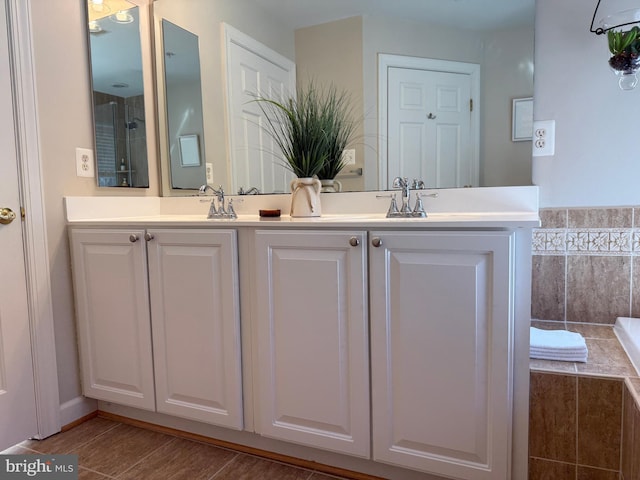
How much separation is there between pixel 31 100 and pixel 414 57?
151 cm

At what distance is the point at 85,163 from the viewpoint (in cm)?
186

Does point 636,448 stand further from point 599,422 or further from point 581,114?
point 581,114

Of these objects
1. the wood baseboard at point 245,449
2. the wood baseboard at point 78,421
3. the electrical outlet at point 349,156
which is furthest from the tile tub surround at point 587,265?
the wood baseboard at point 78,421

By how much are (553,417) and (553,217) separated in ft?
2.39

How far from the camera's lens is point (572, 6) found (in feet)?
4.96

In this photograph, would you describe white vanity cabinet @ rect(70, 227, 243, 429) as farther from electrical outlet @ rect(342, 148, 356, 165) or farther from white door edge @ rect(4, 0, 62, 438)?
electrical outlet @ rect(342, 148, 356, 165)

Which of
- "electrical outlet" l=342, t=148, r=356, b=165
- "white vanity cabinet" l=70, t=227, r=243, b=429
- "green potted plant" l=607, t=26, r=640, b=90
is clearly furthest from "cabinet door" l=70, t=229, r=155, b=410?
"green potted plant" l=607, t=26, r=640, b=90

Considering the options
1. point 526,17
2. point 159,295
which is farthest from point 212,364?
point 526,17

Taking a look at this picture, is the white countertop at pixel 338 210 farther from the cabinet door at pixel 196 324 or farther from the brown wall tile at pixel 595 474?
the brown wall tile at pixel 595 474

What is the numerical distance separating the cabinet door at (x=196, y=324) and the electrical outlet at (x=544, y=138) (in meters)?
1.15

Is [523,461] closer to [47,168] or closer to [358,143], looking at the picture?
[358,143]

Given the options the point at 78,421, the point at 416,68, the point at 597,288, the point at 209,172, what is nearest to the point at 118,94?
the point at 209,172

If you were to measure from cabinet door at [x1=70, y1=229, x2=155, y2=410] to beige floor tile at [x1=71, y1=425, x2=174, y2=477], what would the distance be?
15cm

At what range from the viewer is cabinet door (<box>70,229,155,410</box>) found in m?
1.65
